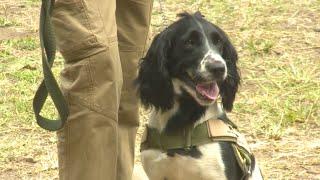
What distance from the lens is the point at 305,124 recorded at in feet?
18.9

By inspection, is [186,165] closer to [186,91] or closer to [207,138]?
[207,138]

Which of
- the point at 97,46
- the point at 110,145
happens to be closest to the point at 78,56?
the point at 97,46

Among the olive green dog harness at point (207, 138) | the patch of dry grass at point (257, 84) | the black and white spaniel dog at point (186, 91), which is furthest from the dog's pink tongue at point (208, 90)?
the patch of dry grass at point (257, 84)

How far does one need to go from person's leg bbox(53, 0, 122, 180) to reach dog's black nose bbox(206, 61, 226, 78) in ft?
1.43

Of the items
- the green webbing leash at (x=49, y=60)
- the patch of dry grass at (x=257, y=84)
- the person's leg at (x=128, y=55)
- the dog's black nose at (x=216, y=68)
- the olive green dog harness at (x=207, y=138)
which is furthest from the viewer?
the patch of dry grass at (x=257, y=84)

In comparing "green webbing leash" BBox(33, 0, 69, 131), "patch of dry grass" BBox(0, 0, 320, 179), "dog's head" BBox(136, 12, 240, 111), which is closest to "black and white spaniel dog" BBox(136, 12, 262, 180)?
"dog's head" BBox(136, 12, 240, 111)

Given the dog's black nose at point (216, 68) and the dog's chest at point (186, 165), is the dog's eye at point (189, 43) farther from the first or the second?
the dog's chest at point (186, 165)

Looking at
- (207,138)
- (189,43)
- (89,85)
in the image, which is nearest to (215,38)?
(189,43)

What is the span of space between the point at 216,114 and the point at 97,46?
2.62ft

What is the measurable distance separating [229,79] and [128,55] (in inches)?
23.1

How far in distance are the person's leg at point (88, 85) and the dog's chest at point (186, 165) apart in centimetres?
27

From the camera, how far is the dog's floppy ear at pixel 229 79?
12.6ft

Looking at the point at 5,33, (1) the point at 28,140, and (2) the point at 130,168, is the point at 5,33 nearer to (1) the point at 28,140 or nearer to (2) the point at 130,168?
(1) the point at 28,140

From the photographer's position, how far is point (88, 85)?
3.36 metres
